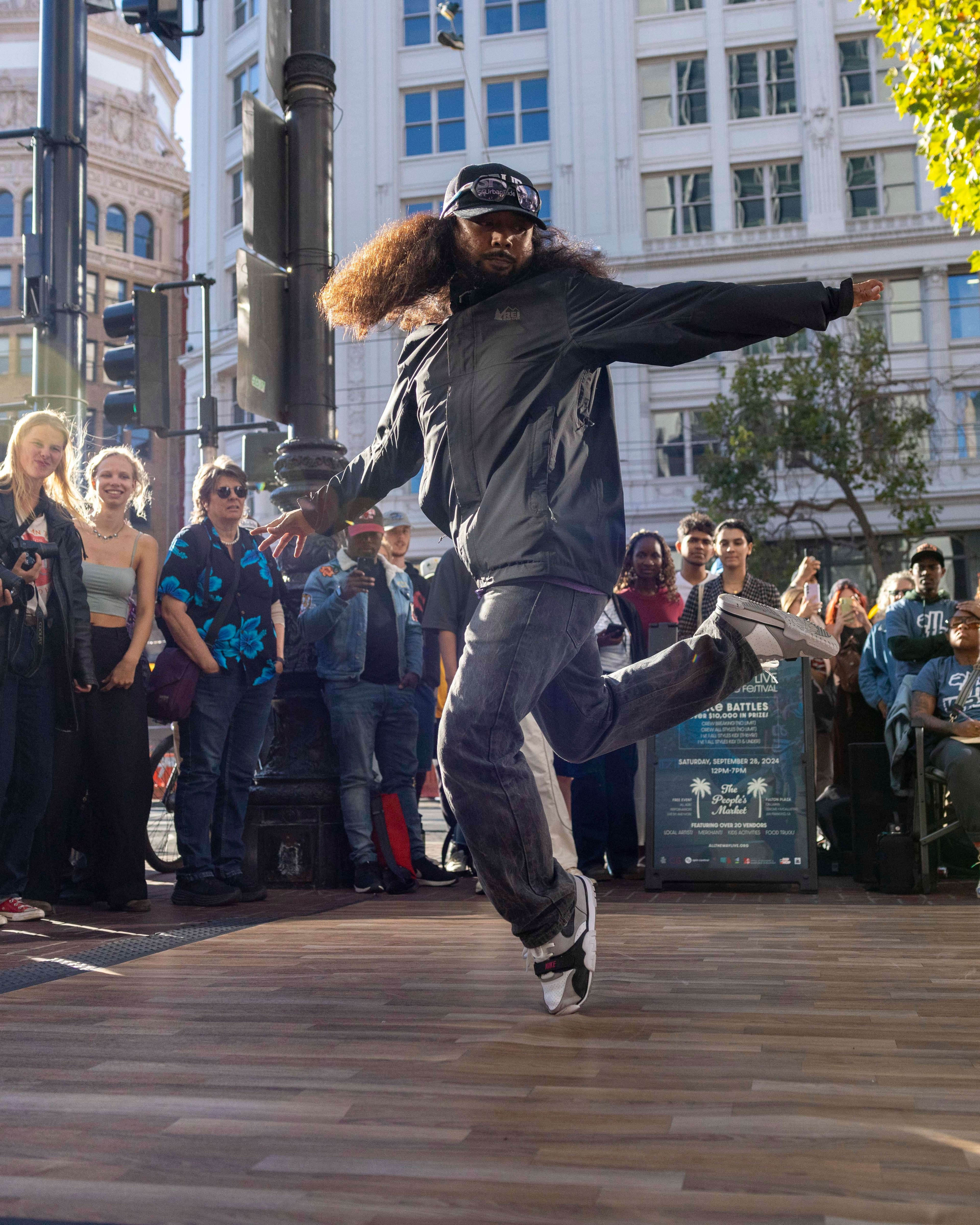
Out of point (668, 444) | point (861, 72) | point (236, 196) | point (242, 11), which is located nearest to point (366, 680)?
point (668, 444)

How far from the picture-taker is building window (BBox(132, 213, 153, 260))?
5391cm

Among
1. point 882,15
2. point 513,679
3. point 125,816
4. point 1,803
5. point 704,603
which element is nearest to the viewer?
point 513,679

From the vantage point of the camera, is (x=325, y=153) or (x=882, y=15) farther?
(x=882, y=15)

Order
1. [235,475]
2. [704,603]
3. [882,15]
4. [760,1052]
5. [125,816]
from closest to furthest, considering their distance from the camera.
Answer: [760,1052], [125,816], [235,475], [704,603], [882,15]

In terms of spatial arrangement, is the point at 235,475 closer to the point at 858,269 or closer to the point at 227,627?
the point at 227,627

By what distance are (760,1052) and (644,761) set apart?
417cm

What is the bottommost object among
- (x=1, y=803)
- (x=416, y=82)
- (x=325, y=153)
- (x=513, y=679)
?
(x=1, y=803)

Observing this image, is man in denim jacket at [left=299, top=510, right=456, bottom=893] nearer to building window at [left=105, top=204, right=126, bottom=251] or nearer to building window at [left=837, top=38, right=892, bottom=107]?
building window at [left=837, top=38, right=892, bottom=107]

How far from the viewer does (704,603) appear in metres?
6.54

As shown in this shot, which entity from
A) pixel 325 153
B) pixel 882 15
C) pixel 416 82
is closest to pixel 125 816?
pixel 325 153

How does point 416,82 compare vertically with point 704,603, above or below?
above

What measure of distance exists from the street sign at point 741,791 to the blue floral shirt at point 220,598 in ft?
6.77

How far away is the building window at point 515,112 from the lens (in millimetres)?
35375

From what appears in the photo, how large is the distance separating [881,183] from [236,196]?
19.7 m
